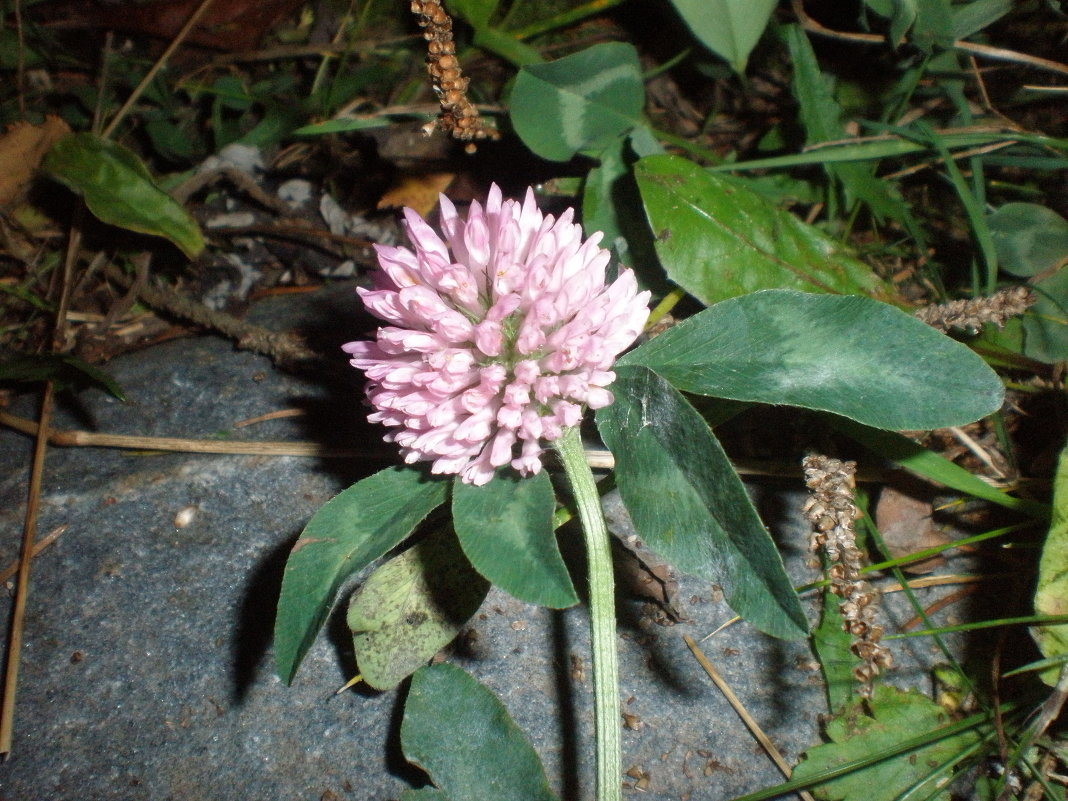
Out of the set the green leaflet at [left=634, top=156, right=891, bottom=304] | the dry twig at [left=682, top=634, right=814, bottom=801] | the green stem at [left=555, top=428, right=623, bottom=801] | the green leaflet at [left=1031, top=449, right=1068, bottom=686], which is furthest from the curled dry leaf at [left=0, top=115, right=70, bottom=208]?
the green leaflet at [left=1031, top=449, right=1068, bottom=686]

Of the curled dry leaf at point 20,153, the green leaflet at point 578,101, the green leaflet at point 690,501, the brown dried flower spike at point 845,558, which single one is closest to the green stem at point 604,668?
the green leaflet at point 690,501

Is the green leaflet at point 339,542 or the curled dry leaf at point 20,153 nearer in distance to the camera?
the green leaflet at point 339,542

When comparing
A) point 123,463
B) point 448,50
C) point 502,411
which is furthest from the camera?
point 123,463

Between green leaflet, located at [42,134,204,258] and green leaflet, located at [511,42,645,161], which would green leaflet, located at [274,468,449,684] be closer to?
green leaflet, located at [511,42,645,161]

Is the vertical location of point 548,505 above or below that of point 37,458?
above

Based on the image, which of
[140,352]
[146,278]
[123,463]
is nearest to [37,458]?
[123,463]

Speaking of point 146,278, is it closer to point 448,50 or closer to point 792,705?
point 448,50

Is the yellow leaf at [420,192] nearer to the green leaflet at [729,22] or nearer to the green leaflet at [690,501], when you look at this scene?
the green leaflet at [729,22]

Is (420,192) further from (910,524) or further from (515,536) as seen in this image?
(910,524)
